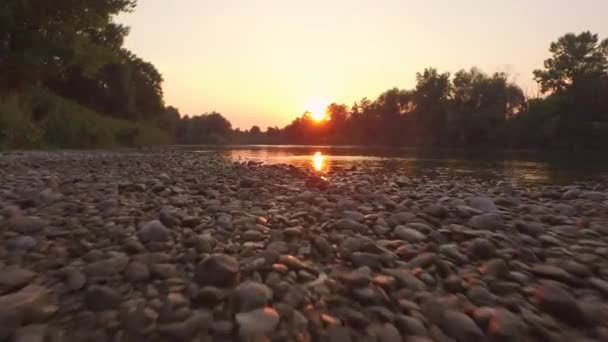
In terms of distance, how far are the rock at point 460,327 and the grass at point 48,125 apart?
1843 cm

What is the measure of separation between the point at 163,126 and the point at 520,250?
5322 cm

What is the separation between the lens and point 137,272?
223cm

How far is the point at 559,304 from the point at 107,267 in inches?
102

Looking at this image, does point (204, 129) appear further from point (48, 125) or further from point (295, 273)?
point (295, 273)

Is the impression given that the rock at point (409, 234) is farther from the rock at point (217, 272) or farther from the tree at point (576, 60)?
the tree at point (576, 60)

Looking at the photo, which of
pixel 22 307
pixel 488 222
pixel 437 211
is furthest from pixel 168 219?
pixel 488 222

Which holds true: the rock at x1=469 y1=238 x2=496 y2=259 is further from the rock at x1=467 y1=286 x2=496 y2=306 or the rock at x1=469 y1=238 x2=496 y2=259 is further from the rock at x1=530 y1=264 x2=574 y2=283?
the rock at x1=467 y1=286 x2=496 y2=306

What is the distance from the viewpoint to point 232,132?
315ft

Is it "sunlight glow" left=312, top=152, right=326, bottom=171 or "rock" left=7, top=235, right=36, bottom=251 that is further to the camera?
"sunlight glow" left=312, top=152, right=326, bottom=171

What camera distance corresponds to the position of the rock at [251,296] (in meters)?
1.93

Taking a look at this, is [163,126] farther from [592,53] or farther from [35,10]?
[592,53]

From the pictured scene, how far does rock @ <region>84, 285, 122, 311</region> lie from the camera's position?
1.89 meters

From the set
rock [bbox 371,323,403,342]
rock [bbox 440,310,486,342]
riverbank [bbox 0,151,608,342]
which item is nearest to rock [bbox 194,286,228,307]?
riverbank [bbox 0,151,608,342]

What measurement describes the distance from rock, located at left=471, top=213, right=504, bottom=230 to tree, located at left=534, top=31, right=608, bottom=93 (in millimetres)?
53043
